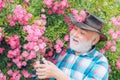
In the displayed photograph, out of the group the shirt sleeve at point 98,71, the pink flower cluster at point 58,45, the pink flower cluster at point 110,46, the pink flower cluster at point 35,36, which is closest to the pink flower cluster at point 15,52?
the pink flower cluster at point 35,36

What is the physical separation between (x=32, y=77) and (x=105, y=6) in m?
1.32

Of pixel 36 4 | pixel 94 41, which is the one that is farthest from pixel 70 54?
pixel 36 4

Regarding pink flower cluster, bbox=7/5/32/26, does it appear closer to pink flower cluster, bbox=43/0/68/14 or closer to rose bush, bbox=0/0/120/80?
rose bush, bbox=0/0/120/80

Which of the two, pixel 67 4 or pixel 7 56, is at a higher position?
pixel 67 4

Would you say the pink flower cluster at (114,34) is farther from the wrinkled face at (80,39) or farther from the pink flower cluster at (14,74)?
the pink flower cluster at (14,74)

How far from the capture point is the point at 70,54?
5168 millimetres

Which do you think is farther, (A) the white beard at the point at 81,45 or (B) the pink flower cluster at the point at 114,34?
(B) the pink flower cluster at the point at 114,34

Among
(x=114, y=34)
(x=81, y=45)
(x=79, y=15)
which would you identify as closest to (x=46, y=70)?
(x=81, y=45)

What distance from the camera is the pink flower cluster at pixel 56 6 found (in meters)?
5.09

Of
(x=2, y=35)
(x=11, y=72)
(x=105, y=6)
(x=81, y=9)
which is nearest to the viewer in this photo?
(x=2, y=35)

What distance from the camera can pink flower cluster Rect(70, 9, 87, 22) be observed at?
504 centimetres

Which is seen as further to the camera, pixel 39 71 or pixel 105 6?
pixel 105 6

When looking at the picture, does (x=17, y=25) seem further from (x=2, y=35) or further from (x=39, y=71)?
(x=39, y=71)

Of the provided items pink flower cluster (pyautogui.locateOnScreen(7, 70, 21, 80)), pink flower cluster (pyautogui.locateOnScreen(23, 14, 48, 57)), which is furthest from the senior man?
pink flower cluster (pyautogui.locateOnScreen(7, 70, 21, 80))
